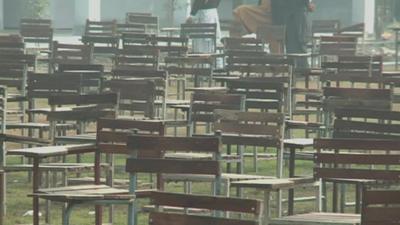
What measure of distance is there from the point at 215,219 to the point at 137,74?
9862 mm

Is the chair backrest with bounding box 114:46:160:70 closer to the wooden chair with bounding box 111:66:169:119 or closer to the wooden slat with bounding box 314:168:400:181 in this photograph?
the wooden chair with bounding box 111:66:169:119

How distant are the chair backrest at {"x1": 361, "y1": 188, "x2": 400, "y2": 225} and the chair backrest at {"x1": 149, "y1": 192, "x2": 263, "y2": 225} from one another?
60 centimetres

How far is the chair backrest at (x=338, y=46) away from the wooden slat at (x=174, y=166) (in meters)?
15.0

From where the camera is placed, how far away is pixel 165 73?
1864 centimetres

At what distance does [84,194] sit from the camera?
11.1 m

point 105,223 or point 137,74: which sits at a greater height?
point 137,74

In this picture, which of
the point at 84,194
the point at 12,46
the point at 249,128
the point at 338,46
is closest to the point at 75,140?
the point at 249,128

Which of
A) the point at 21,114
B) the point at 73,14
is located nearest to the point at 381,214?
the point at 21,114

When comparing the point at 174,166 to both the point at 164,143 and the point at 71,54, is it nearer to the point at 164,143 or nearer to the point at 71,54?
the point at 164,143

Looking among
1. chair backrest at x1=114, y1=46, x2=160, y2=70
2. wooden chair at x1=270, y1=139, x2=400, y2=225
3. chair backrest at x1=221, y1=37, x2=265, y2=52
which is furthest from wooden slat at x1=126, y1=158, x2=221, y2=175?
chair backrest at x1=221, y1=37, x2=265, y2=52

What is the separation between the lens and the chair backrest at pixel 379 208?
8836 mm

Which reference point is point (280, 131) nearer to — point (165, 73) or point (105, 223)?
point (105, 223)

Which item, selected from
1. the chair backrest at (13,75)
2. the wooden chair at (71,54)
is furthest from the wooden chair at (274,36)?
the chair backrest at (13,75)

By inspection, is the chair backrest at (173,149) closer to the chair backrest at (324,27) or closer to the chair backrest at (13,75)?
the chair backrest at (13,75)
